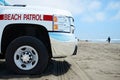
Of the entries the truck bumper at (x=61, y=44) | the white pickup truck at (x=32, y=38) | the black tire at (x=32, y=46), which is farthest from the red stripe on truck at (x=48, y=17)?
the black tire at (x=32, y=46)

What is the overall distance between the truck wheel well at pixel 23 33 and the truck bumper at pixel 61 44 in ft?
0.81

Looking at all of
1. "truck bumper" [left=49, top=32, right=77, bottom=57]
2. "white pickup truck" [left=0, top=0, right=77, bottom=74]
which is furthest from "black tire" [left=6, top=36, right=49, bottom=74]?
"truck bumper" [left=49, top=32, right=77, bottom=57]

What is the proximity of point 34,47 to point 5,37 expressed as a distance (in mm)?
774

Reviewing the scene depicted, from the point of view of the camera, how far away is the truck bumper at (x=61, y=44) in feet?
20.8

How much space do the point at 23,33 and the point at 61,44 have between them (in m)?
1.03

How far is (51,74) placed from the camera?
6531 mm

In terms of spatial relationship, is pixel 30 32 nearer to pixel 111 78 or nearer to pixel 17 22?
pixel 17 22

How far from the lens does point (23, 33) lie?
6.75m

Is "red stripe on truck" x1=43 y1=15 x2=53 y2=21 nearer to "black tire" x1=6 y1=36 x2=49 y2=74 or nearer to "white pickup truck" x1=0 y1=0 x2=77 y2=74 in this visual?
"white pickup truck" x1=0 y1=0 x2=77 y2=74

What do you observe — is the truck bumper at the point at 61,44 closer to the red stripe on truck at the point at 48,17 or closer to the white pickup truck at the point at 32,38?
the white pickup truck at the point at 32,38

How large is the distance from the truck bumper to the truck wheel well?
0.81ft

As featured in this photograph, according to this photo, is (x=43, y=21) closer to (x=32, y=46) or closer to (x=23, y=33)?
(x=32, y=46)

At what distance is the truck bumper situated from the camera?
6328mm

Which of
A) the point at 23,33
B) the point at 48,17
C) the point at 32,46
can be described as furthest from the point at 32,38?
the point at 48,17
